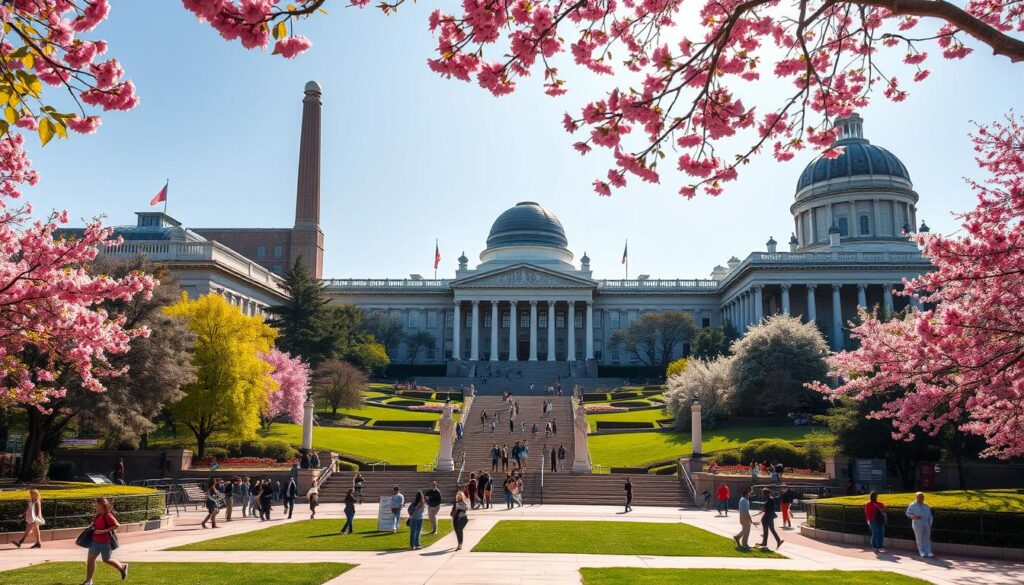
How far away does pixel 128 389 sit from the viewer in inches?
1323

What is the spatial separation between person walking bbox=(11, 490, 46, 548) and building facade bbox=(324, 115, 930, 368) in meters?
77.5

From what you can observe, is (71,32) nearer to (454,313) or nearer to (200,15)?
(200,15)

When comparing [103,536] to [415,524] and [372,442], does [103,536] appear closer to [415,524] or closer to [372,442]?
[415,524]

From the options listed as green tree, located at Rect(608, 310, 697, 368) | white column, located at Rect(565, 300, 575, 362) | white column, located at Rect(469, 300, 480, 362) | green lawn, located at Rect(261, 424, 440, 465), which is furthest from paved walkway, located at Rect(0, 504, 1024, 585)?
white column, located at Rect(565, 300, 575, 362)

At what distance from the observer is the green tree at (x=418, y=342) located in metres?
104

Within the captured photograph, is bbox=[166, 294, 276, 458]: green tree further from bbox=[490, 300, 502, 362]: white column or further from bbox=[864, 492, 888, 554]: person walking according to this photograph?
bbox=[490, 300, 502, 362]: white column

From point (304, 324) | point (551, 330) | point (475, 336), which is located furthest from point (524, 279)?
point (304, 324)

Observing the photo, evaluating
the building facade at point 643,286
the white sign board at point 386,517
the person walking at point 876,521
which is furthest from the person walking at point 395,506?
the building facade at point 643,286

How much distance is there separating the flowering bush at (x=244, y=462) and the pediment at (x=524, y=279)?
66.1 m

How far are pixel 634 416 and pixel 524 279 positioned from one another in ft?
145

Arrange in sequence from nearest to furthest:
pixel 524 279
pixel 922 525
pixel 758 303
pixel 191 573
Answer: pixel 191 573 < pixel 922 525 < pixel 758 303 < pixel 524 279

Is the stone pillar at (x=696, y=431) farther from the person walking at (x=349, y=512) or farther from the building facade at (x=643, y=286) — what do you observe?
the building facade at (x=643, y=286)

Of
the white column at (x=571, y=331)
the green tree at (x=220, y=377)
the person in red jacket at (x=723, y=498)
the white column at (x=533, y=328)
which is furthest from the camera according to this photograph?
the white column at (x=571, y=331)

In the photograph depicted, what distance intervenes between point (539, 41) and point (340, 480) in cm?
3354
